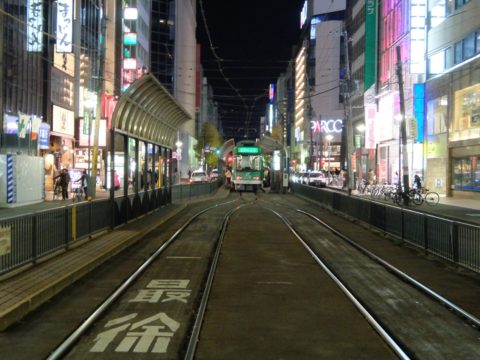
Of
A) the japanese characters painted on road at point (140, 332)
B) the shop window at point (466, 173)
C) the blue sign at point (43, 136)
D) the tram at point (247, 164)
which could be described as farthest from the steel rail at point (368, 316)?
the tram at point (247, 164)

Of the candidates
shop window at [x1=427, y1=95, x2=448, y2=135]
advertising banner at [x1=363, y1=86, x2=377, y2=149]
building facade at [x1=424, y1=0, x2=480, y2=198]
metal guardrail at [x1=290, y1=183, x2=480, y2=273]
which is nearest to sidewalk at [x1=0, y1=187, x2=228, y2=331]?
metal guardrail at [x1=290, y1=183, x2=480, y2=273]

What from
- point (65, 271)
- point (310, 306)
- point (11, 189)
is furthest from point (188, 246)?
point (11, 189)

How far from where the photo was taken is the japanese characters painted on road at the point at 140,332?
6473 mm

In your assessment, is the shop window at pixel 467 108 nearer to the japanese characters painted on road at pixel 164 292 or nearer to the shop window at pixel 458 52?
→ the shop window at pixel 458 52

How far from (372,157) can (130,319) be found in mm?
60035

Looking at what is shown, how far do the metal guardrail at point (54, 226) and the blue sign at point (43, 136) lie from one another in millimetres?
17461

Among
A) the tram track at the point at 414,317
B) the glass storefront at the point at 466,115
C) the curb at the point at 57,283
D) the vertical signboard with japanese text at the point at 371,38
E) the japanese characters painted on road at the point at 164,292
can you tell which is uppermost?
the vertical signboard with japanese text at the point at 371,38

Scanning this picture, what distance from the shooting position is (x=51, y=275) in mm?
10023

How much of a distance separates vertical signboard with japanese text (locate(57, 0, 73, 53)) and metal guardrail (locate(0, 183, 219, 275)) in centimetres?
1696

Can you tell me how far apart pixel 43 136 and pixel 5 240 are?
95.1 feet

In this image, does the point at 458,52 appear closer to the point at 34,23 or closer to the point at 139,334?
the point at 34,23

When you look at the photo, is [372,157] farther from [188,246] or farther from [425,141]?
[188,246]

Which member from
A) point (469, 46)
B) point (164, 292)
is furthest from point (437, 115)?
point (164, 292)

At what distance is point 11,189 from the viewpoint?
86.9ft
